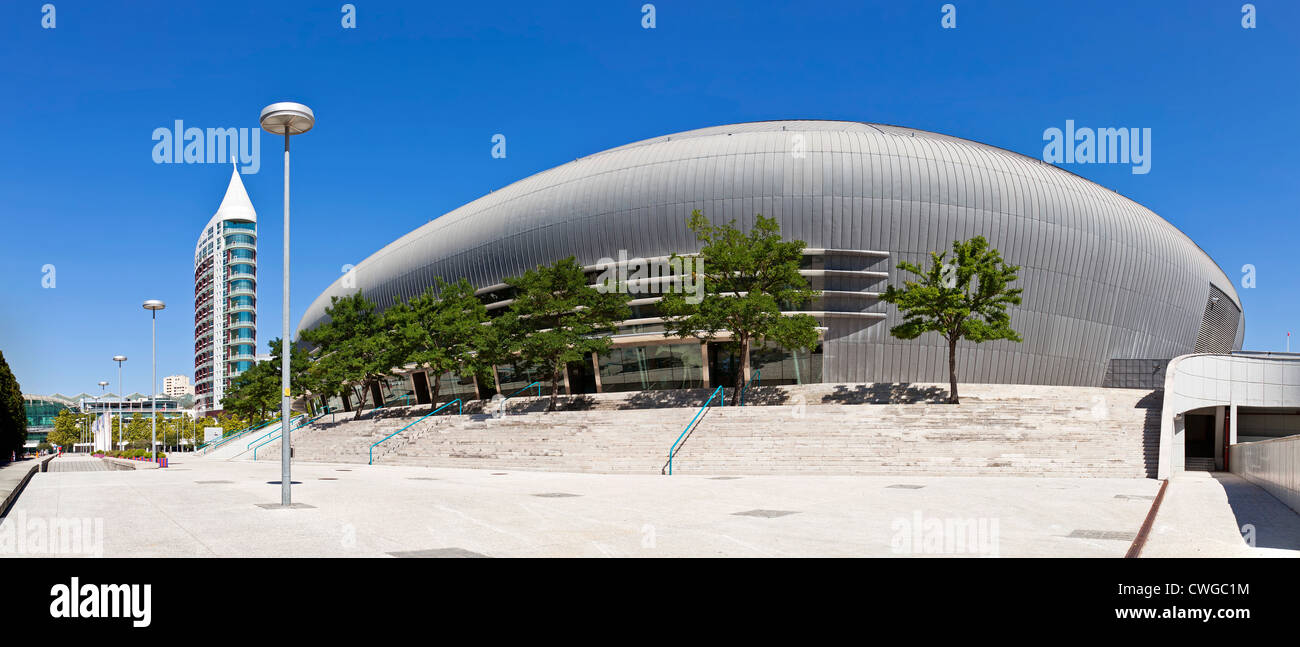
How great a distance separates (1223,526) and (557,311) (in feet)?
103

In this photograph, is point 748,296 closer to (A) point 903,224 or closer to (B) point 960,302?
(B) point 960,302

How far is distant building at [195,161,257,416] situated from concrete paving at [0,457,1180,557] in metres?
153

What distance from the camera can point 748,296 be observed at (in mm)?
35562

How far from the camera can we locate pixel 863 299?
4322cm

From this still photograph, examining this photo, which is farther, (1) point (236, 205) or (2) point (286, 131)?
(1) point (236, 205)

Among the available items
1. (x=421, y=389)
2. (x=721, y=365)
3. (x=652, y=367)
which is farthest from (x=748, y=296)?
(x=421, y=389)

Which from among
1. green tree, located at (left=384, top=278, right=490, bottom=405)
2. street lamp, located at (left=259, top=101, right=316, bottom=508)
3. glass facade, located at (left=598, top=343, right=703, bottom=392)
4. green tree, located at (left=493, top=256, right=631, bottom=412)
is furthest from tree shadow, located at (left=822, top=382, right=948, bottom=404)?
street lamp, located at (left=259, top=101, right=316, bottom=508)

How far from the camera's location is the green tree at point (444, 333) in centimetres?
4334

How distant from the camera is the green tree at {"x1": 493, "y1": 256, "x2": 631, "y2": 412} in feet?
130

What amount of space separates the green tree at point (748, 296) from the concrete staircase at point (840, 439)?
142 inches

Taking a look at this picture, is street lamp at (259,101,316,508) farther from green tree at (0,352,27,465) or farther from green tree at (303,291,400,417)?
green tree at (0,352,27,465)

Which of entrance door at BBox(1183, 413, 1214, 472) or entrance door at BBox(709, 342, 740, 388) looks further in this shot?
entrance door at BBox(709, 342, 740, 388)
